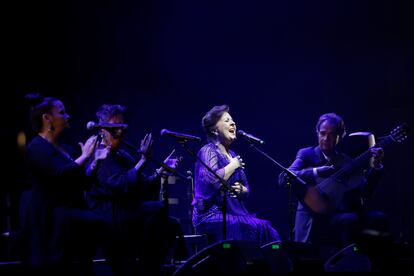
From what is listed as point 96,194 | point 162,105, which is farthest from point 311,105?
point 96,194

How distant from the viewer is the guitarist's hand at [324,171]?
5664 mm

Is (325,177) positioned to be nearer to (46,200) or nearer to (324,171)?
(324,171)

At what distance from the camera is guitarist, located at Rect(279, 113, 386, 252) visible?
5418mm

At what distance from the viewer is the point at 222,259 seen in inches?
158

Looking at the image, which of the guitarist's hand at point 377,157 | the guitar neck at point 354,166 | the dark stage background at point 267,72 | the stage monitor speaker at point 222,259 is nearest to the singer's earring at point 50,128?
the stage monitor speaker at point 222,259

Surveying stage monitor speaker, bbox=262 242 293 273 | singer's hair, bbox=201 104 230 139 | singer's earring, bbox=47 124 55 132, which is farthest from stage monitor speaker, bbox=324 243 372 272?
singer's earring, bbox=47 124 55 132

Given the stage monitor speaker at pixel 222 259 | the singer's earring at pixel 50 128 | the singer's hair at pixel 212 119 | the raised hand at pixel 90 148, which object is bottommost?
the stage monitor speaker at pixel 222 259

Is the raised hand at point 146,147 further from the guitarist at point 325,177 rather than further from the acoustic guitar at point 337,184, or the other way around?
the acoustic guitar at point 337,184

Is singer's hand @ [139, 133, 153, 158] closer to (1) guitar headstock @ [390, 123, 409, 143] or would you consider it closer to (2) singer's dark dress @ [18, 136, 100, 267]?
(2) singer's dark dress @ [18, 136, 100, 267]

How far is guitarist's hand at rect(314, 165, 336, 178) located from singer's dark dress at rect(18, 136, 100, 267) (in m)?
2.62

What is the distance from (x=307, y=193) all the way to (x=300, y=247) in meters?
0.91

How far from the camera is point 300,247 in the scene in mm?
4750

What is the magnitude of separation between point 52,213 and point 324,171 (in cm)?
301

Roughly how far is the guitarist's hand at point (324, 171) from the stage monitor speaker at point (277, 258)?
135 centimetres
